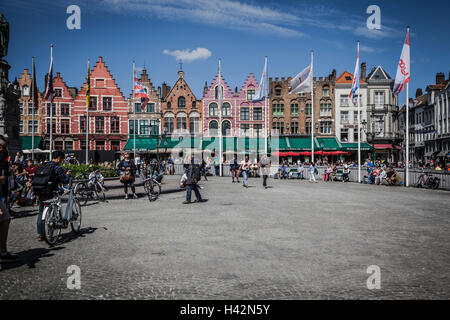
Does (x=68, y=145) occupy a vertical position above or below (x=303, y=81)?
below

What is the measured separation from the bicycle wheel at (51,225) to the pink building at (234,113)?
4154 cm

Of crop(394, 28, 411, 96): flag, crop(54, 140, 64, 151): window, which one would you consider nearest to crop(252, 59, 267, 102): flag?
crop(394, 28, 411, 96): flag

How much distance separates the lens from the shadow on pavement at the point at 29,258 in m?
5.07

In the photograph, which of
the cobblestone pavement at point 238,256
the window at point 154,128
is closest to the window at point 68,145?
the window at point 154,128

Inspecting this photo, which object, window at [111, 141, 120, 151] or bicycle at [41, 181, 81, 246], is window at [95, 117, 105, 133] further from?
bicycle at [41, 181, 81, 246]

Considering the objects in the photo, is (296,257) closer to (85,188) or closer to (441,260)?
(441,260)

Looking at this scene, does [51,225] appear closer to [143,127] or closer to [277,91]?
[143,127]

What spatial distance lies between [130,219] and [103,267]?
4119 millimetres

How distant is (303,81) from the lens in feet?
87.9

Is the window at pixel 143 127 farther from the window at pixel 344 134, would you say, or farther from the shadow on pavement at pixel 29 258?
the shadow on pavement at pixel 29 258

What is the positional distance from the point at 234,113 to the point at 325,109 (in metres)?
13.3

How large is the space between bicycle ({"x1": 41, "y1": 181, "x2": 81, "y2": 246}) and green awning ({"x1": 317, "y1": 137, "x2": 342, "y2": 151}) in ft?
135

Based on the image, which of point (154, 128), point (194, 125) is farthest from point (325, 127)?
point (154, 128)
